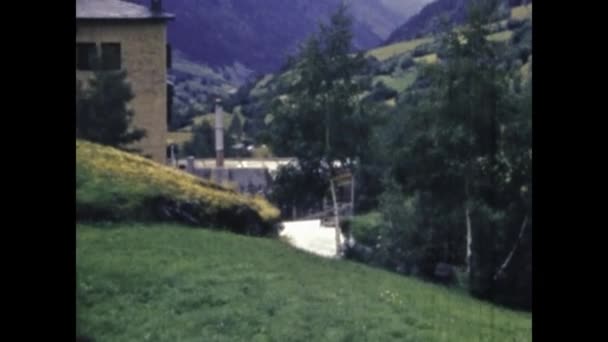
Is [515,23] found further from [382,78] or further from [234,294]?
[234,294]

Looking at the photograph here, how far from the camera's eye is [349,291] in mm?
3432

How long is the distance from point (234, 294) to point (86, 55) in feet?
4.11

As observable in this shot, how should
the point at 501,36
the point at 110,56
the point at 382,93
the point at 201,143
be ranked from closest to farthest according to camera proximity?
the point at 110,56 < the point at 501,36 < the point at 201,143 < the point at 382,93

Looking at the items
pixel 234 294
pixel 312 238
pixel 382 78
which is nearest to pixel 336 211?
pixel 312 238

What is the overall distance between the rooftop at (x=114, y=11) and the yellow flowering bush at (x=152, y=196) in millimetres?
509

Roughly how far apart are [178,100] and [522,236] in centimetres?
136

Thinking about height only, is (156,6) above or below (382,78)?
above

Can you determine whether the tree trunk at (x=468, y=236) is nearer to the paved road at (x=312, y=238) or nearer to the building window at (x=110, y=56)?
the paved road at (x=312, y=238)

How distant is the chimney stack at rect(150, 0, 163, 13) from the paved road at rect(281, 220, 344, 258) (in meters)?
1.02

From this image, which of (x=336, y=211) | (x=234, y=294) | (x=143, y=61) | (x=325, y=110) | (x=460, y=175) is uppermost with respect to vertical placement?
(x=143, y=61)

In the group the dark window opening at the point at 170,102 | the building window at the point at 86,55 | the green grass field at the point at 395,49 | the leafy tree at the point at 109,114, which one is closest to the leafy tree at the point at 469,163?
the green grass field at the point at 395,49

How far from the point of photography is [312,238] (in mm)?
3318
